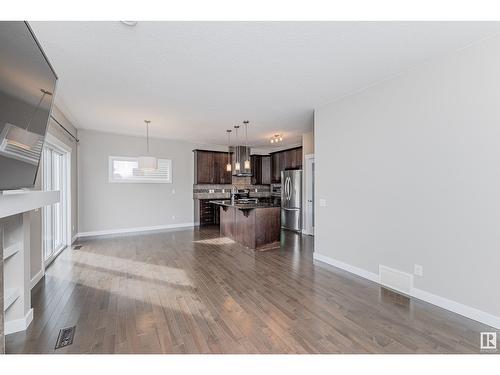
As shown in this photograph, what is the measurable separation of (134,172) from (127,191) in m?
0.56

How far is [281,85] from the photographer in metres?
3.18

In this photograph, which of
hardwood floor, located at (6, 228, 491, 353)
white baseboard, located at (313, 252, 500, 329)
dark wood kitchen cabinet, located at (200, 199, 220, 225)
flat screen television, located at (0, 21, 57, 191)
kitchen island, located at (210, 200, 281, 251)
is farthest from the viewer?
dark wood kitchen cabinet, located at (200, 199, 220, 225)

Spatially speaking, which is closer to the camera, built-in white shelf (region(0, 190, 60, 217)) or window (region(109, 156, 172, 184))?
built-in white shelf (region(0, 190, 60, 217))

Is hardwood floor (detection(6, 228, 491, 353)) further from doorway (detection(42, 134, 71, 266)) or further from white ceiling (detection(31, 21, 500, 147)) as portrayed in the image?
white ceiling (detection(31, 21, 500, 147))

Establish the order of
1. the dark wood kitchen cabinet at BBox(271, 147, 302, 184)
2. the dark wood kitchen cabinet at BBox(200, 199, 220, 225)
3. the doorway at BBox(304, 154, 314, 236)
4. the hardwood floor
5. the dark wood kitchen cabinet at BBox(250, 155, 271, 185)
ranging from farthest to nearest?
the dark wood kitchen cabinet at BBox(250, 155, 271, 185) < the dark wood kitchen cabinet at BBox(200, 199, 220, 225) < the dark wood kitchen cabinet at BBox(271, 147, 302, 184) < the doorway at BBox(304, 154, 314, 236) < the hardwood floor

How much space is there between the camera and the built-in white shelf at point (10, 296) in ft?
6.24

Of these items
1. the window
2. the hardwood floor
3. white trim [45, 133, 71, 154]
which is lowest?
the hardwood floor

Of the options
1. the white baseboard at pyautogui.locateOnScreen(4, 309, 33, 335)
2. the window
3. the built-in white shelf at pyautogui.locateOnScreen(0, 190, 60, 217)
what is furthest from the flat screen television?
the window

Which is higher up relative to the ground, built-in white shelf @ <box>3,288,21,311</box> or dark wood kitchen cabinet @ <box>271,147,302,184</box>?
dark wood kitchen cabinet @ <box>271,147,302,184</box>

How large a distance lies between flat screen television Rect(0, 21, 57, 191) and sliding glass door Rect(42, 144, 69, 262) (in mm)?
2482

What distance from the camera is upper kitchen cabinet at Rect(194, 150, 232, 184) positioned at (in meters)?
7.30

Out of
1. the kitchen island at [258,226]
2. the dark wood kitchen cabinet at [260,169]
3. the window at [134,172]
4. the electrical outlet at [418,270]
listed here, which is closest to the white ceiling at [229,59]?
the kitchen island at [258,226]
